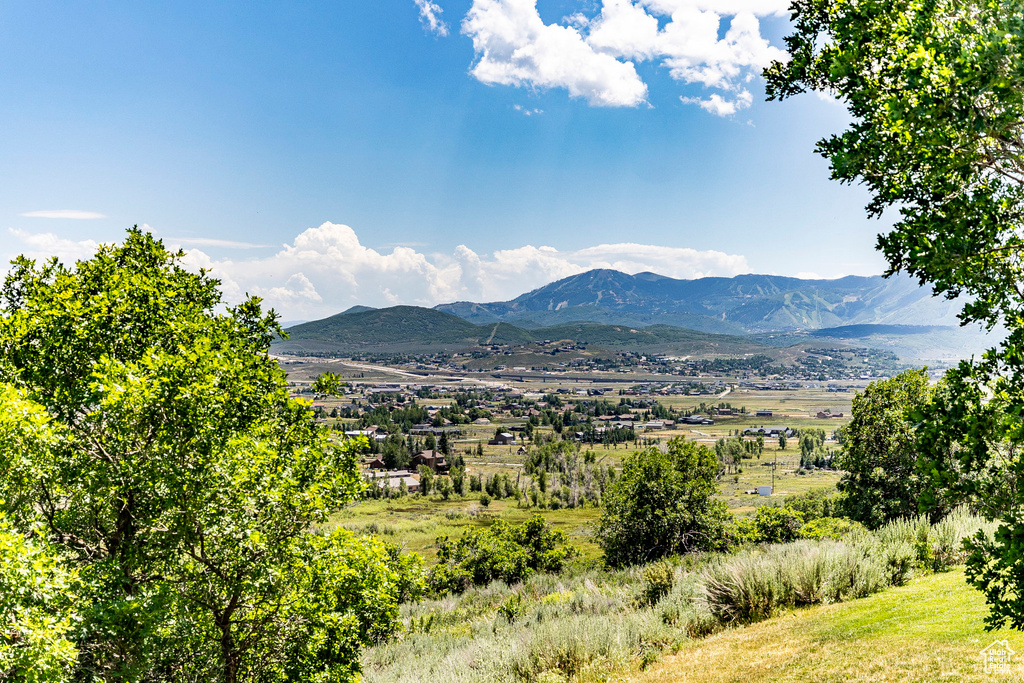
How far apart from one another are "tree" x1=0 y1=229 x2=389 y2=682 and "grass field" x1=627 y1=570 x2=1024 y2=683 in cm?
699

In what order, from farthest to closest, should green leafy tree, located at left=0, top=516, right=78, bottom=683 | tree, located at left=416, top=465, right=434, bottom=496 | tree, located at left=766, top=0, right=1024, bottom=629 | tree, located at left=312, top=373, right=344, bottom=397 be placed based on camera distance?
tree, located at left=416, top=465, right=434, bottom=496, tree, located at left=312, top=373, right=344, bottom=397, green leafy tree, located at left=0, top=516, right=78, bottom=683, tree, located at left=766, top=0, right=1024, bottom=629

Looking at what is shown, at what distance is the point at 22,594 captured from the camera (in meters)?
6.56

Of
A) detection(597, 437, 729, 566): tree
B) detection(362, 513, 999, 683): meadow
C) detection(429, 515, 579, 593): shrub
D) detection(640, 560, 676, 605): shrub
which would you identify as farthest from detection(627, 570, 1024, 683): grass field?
detection(429, 515, 579, 593): shrub

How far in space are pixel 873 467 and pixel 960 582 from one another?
1874 centimetres

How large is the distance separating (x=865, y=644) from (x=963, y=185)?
691 centimetres

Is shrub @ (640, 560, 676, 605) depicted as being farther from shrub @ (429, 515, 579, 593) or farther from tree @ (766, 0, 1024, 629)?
shrub @ (429, 515, 579, 593)

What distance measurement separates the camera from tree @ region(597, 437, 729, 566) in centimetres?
2453

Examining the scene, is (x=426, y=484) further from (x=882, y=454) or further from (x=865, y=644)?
(x=865, y=644)

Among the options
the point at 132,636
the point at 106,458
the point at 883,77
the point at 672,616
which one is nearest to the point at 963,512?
the point at 672,616

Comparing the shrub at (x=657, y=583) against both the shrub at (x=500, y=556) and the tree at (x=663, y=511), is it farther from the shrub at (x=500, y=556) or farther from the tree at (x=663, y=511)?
the shrub at (x=500, y=556)

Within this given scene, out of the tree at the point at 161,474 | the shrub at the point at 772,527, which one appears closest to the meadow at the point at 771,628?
the tree at the point at 161,474

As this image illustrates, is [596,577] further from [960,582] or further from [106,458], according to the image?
[106,458]

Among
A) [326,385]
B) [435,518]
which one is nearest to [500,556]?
[326,385]

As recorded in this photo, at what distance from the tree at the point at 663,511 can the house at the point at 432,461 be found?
104655 millimetres
